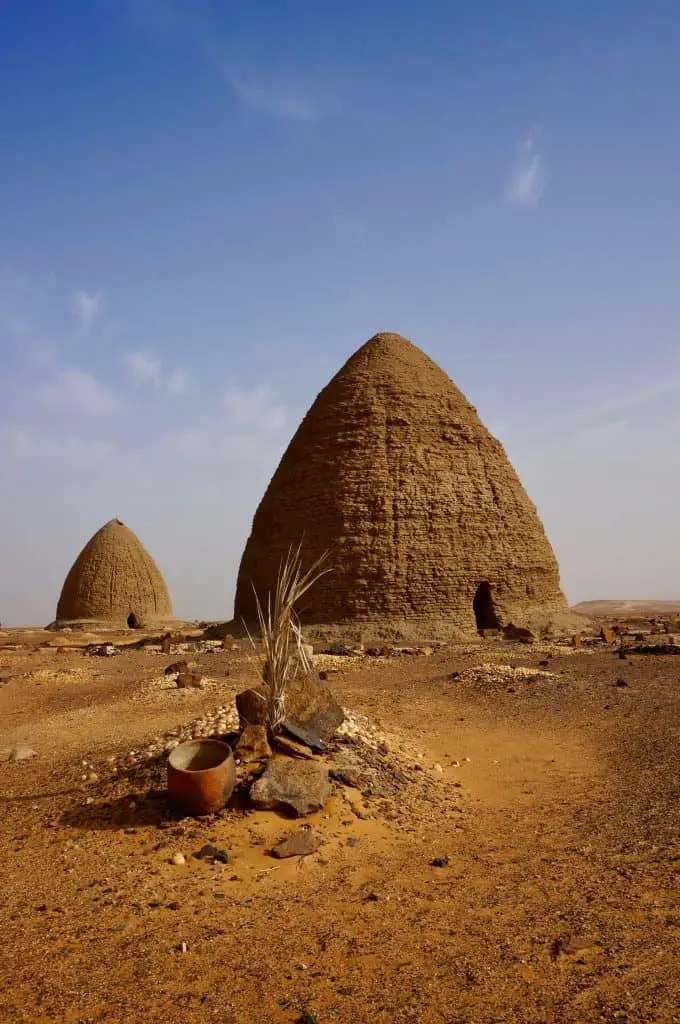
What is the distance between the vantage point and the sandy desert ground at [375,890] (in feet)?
10.1

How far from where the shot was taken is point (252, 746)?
577 centimetres

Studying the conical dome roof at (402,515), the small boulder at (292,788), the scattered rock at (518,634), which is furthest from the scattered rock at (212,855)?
the scattered rock at (518,634)

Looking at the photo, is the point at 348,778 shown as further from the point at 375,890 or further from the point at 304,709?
the point at 375,890

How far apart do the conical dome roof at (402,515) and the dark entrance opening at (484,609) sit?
0.04m

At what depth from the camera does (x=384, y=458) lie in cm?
2020

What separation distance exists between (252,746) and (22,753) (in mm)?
3375

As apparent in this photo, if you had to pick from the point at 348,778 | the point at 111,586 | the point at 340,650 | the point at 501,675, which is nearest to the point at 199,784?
the point at 348,778

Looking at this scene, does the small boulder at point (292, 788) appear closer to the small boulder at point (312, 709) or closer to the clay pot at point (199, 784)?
the clay pot at point (199, 784)

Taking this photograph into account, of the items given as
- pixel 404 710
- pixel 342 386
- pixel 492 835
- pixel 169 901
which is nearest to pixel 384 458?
pixel 342 386

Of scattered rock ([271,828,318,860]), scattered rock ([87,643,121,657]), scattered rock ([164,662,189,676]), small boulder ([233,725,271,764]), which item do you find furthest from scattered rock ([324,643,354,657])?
scattered rock ([271,828,318,860])

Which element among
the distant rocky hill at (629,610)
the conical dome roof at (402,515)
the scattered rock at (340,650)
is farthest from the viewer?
the distant rocky hill at (629,610)

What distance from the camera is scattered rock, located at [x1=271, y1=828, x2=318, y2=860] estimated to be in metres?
4.68

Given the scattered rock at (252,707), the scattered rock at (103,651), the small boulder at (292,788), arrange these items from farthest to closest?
the scattered rock at (103,651)
the scattered rock at (252,707)
the small boulder at (292,788)

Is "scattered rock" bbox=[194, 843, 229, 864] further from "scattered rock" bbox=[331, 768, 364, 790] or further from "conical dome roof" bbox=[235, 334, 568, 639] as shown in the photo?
"conical dome roof" bbox=[235, 334, 568, 639]
